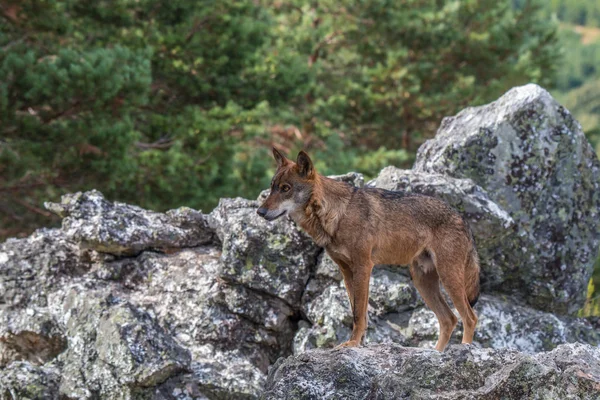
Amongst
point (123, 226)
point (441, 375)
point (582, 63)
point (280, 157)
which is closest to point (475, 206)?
point (280, 157)

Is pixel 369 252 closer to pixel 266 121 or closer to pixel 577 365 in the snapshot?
pixel 577 365

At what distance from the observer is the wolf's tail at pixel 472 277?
786cm

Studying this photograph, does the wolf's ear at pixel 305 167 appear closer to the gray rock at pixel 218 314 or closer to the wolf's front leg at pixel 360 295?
the wolf's front leg at pixel 360 295

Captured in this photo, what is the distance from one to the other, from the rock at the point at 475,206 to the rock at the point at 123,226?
2.40 meters

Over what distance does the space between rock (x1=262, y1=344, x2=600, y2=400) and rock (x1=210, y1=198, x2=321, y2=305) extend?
8.84 ft

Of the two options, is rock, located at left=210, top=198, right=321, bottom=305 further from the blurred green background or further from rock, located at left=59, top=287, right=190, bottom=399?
the blurred green background

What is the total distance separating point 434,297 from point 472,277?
44 centimetres

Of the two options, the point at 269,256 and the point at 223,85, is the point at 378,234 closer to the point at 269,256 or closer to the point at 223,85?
the point at 269,256

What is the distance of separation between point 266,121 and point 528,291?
1616 cm

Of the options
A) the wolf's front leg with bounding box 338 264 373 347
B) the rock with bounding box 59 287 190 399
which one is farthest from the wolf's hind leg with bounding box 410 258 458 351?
the rock with bounding box 59 287 190 399

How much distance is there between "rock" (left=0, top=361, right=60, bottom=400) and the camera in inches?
295

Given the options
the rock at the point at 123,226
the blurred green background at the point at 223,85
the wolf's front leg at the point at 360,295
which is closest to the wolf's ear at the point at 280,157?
the wolf's front leg at the point at 360,295

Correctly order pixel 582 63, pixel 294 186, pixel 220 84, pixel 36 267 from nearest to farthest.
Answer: pixel 294 186
pixel 36 267
pixel 220 84
pixel 582 63

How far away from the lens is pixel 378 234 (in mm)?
7438
